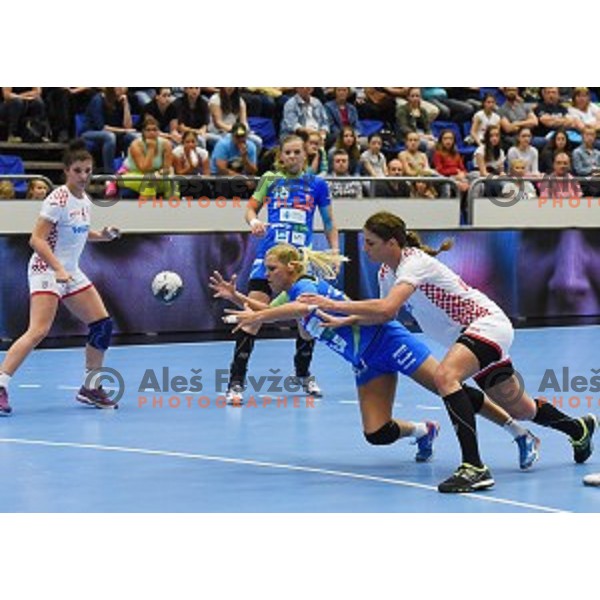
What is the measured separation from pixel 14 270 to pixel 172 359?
6.50 ft

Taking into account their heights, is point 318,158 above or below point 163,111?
below

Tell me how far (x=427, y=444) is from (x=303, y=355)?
3297mm

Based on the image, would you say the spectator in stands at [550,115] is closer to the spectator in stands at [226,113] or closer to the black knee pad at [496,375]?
the spectator in stands at [226,113]

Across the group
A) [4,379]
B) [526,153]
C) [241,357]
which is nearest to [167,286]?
[241,357]

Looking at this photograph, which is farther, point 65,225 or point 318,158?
point 318,158

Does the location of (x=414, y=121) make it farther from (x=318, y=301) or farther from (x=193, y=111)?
(x=318, y=301)

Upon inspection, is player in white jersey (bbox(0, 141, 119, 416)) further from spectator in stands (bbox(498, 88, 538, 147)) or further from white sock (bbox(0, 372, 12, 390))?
spectator in stands (bbox(498, 88, 538, 147))

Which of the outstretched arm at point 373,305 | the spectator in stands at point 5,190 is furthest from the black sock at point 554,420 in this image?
the spectator in stands at point 5,190

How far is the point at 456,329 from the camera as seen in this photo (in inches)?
353

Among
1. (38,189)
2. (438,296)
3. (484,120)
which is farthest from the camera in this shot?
(484,120)

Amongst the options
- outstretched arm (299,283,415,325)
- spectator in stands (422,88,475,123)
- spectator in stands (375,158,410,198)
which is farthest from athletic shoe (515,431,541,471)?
spectator in stands (422,88,475,123)

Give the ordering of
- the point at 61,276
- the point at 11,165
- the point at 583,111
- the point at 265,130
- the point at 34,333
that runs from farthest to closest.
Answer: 1. the point at 583,111
2. the point at 265,130
3. the point at 11,165
4. the point at 34,333
5. the point at 61,276

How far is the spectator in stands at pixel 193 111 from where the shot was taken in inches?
740

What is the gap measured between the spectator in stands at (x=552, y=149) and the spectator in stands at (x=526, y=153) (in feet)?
1.23
